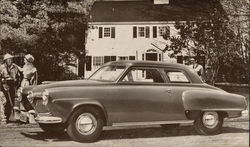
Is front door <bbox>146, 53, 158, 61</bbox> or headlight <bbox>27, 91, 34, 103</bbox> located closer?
headlight <bbox>27, 91, 34, 103</bbox>

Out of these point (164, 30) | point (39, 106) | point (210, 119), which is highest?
point (164, 30)

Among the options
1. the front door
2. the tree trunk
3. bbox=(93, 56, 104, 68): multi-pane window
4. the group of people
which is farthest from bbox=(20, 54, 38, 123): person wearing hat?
the tree trunk

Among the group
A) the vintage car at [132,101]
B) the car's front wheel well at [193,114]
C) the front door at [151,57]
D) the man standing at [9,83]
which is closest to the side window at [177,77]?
the vintage car at [132,101]

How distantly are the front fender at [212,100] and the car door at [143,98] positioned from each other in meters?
0.19

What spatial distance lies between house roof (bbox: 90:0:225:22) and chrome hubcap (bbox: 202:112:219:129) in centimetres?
107

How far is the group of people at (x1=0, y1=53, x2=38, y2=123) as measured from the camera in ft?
12.7

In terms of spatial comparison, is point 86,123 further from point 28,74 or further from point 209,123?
point 209,123

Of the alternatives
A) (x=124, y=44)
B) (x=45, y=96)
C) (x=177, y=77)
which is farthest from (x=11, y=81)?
(x=177, y=77)

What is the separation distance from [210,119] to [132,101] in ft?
3.08

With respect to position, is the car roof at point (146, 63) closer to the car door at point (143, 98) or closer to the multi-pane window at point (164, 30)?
the car door at point (143, 98)

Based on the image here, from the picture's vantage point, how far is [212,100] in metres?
3.85

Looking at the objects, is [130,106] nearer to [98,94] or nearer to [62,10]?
[98,94]

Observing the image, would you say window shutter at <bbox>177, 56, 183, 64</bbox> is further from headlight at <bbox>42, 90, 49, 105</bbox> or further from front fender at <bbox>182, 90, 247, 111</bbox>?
headlight at <bbox>42, 90, 49, 105</bbox>

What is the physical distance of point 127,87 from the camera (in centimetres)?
364
